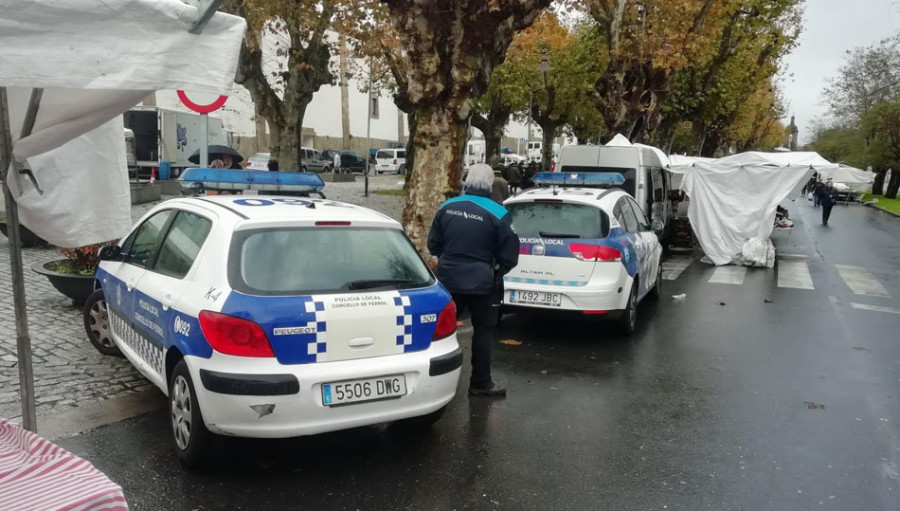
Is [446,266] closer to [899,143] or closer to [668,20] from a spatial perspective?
[668,20]

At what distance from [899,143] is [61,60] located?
50523 mm

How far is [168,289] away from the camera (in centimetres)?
451

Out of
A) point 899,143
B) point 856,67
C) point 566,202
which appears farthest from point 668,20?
point 856,67

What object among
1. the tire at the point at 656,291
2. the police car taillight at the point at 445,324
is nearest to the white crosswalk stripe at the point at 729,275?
the tire at the point at 656,291

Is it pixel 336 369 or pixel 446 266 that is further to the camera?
pixel 446 266

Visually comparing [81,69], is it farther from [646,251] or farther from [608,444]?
[646,251]

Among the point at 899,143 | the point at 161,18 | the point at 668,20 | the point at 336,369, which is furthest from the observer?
the point at 899,143

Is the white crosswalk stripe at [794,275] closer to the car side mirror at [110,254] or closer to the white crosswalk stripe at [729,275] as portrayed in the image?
the white crosswalk stripe at [729,275]

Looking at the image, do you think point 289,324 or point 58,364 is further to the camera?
point 58,364

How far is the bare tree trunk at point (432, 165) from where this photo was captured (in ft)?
33.7

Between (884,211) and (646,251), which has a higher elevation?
(646,251)

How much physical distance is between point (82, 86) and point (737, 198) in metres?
14.8

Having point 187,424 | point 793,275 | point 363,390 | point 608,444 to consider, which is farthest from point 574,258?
point 793,275

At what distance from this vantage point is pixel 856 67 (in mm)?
53312
